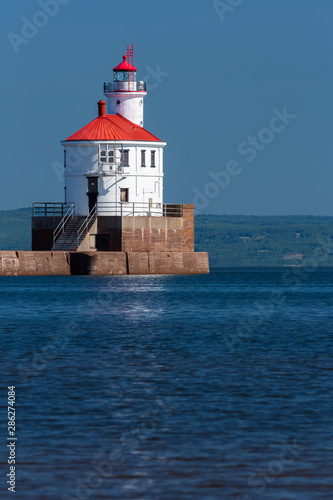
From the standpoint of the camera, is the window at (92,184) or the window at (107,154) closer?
the window at (92,184)

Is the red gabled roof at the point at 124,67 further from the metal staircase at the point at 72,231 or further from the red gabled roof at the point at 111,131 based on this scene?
the metal staircase at the point at 72,231

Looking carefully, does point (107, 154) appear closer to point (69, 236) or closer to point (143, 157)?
point (143, 157)

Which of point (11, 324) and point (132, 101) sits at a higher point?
point (132, 101)

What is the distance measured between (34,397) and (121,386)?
6.09 feet

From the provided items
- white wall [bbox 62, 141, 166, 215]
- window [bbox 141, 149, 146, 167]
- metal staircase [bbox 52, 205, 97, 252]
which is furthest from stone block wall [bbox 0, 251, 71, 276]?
window [bbox 141, 149, 146, 167]

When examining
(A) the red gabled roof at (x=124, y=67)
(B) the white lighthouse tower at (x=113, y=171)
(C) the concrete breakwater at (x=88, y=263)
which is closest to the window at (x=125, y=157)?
(B) the white lighthouse tower at (x=113, y=171)

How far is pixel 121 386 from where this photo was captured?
16938 millimetres

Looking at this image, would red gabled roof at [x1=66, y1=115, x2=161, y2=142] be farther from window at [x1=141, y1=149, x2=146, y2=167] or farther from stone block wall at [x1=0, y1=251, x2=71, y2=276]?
stone block wall at [x1=0, y1=251, x2=71, y2=276]

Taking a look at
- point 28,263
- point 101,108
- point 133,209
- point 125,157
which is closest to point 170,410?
point 28,263

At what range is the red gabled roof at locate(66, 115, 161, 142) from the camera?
213 ft

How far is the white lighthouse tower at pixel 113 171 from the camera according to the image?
6425 cm

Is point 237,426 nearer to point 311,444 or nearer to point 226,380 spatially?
point 311,444

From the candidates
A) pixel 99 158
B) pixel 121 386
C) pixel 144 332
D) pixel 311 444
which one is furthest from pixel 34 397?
pixel 99 158

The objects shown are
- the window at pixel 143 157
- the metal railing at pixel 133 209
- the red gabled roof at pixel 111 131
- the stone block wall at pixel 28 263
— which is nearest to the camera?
the stone block wall at pixel 28 263
